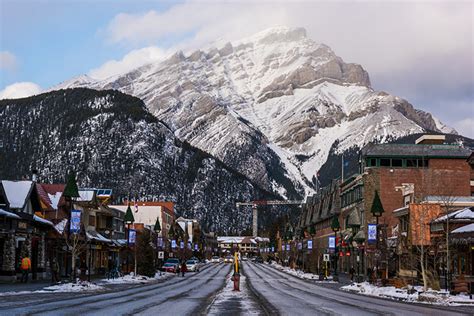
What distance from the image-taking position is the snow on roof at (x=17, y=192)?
59.2 m

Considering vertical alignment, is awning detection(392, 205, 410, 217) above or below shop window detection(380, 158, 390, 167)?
below

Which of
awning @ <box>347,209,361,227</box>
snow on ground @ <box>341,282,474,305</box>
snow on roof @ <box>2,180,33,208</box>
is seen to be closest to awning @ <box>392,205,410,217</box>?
snow on ground @ <box>341,282,474,305</box>

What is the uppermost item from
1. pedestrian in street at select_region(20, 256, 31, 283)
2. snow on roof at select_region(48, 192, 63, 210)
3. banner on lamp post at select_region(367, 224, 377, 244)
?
snow on roof at select_region(48, 192, 63, 210)

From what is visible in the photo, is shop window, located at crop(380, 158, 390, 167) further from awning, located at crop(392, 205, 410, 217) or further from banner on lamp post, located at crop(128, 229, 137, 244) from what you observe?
banner on lamp post, located at crop(128, 229, 137, 244)

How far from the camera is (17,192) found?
6116 centimetres

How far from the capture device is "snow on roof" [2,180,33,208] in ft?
194

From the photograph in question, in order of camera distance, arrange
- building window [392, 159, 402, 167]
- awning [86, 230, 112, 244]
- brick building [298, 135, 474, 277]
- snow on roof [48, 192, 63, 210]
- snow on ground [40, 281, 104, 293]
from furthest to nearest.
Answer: building window [392, 159, 402, 167], brick building [298, 135, 474, 277], awning [86, 230, 112, 244], snow on roof [48, 192, 63, 210], snow on ground [40, 281, 104, 293]

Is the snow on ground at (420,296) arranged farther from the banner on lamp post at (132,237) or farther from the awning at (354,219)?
the awning at (354,219)

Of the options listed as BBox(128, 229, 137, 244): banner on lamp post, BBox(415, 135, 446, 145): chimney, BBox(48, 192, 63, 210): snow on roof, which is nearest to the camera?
BBox(48, 192, 63, 210): snow on roof

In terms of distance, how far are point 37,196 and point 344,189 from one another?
60.6m

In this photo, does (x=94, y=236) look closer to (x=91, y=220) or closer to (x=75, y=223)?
(x=91, y=220)

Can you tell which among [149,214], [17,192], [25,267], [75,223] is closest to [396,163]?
[17,192]

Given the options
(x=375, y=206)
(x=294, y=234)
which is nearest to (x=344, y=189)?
(x=375, y=206)

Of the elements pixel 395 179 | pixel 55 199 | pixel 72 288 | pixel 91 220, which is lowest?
pixel 72 288
